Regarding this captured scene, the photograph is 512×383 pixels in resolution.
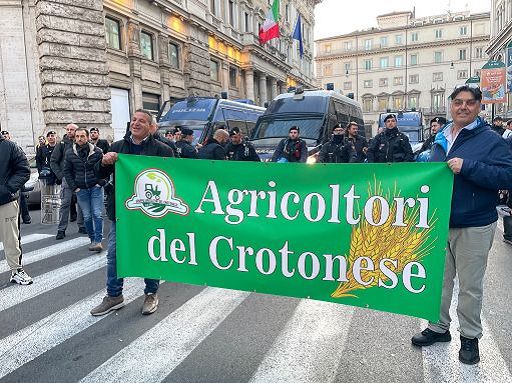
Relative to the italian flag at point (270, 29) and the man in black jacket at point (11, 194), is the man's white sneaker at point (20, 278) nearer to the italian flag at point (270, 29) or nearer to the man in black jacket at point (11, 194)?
the man in black jacket at point (11, 194)

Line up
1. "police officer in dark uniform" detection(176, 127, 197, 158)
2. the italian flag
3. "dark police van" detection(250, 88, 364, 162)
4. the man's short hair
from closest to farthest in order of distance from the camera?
the man's short hair
"police officer in dark uniform" detection(176, 127, 197, 158)
"dark police van" detection(250, 88, 364, 162)
the italian flag

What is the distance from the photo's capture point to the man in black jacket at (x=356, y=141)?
9641 mm

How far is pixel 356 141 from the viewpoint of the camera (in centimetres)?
1003

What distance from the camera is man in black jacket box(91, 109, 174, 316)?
3.96 meters

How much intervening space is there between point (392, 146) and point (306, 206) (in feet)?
19.0

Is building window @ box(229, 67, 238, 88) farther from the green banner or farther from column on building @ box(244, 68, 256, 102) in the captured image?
the green banner

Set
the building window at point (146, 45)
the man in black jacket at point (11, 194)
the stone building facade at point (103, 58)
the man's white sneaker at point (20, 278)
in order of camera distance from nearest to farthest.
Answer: the man in black jacket at point (11, 194) < the man's white sneaker at point (20, 278) < the stone building facade at point (103, 58) < the building window at point (146, 45)

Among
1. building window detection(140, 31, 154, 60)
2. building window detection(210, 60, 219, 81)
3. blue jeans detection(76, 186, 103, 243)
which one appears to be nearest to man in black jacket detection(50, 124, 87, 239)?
blue jeans detection(76, 186, 103, 243)

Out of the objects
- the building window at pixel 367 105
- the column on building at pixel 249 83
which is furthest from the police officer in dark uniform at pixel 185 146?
the building window at pixel 367 105

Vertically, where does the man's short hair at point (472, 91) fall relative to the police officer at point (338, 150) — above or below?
above

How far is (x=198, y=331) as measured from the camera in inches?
146

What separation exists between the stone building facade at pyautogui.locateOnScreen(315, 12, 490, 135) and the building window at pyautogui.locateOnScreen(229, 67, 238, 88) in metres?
51.5

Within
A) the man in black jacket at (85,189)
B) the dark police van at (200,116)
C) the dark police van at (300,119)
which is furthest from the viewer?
the dark police van at (200,116)

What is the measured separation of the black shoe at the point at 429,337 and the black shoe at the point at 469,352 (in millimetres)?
283
